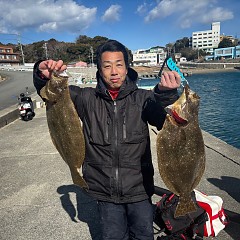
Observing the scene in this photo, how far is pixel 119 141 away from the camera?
2.74 metres

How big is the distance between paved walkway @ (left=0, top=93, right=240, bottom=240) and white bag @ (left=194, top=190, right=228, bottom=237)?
6.8 inches

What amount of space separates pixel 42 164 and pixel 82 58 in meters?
87.1

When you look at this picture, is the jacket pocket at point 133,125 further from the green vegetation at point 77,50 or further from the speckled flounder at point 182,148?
the green vegetation at point 77,50

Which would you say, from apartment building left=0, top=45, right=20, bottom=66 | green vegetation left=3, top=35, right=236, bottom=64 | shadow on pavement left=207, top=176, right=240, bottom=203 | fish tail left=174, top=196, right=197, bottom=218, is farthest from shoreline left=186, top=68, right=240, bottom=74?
fish tail left=174, top=196, right=197, bottom=218

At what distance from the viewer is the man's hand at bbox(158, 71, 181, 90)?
7.34ft

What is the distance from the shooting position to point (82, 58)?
90.3 metres

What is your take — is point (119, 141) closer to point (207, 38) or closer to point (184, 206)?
point (184, 206)

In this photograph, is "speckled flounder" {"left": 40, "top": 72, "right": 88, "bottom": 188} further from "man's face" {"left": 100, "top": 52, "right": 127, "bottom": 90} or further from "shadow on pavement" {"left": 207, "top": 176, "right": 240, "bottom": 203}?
"shadow on pavement" {"left": 207, "top": 176, "right": 240, "bottom": 203}

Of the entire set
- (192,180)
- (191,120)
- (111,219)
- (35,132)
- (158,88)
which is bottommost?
(35,132)

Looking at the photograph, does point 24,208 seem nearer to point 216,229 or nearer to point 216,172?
point 216,229

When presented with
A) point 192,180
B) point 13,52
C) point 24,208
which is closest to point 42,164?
point 24,208

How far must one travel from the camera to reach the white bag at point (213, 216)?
3361 millimetres

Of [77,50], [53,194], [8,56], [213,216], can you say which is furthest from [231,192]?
[8,56]

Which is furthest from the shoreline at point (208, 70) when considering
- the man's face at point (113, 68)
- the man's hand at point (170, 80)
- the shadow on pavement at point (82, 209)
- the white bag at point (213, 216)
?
the man's hand at point (170, 80)
